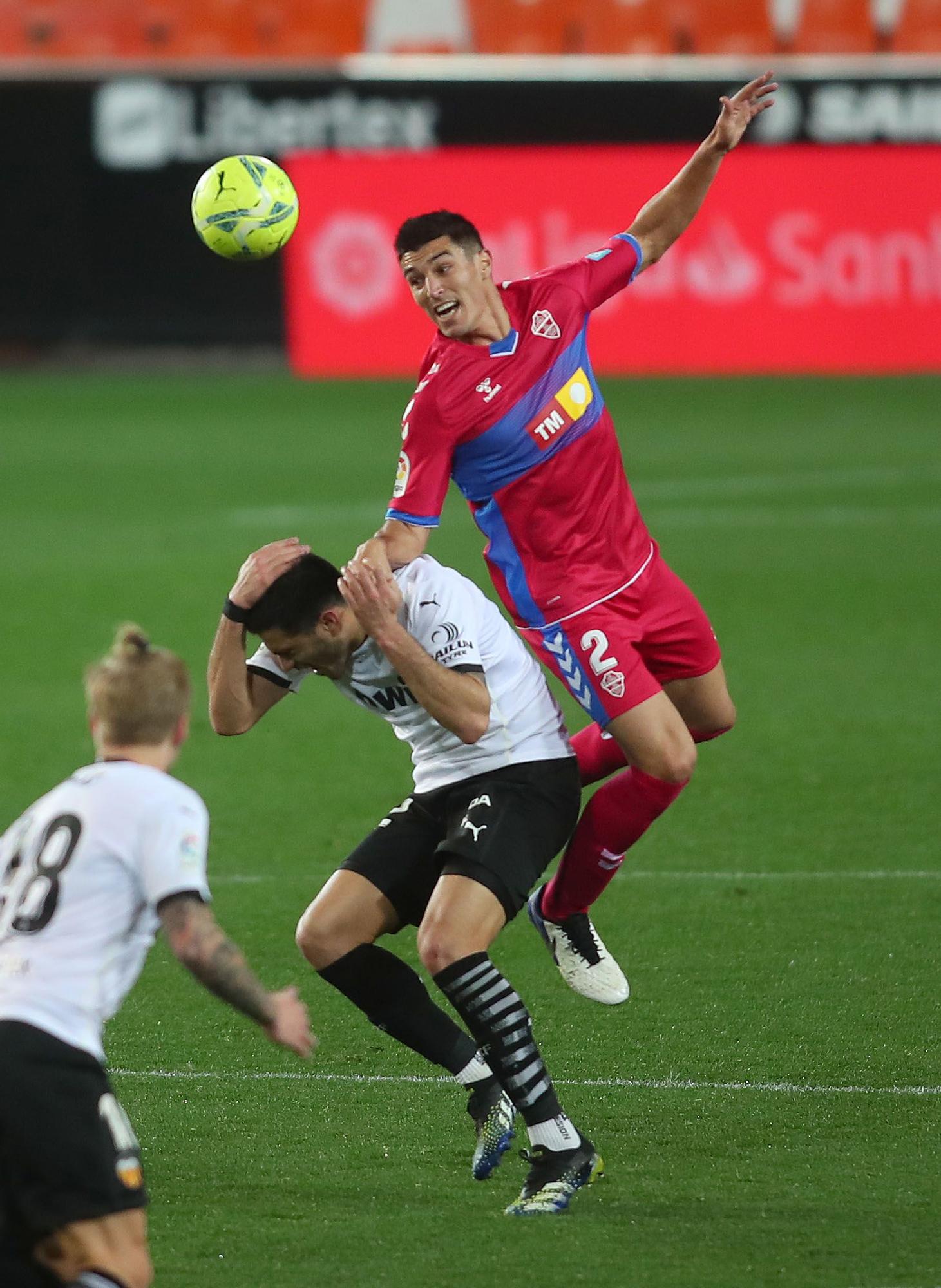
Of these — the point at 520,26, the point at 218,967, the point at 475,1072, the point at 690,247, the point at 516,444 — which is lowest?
the point at 475,1072

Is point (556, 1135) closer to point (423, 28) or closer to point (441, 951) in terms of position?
point (441, 951)

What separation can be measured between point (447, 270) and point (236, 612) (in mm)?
1470

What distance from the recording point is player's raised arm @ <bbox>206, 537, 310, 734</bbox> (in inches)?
194

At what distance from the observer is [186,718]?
3877 mm

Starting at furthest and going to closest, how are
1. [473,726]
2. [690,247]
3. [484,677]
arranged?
[690,247] → [484,677] → [473,726]

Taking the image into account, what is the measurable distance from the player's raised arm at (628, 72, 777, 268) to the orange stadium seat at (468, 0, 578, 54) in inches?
746

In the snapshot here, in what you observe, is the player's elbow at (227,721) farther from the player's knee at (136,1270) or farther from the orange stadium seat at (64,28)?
the orange stadium seat at (64,28)

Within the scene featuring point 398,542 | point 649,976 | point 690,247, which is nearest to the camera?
point 398,542

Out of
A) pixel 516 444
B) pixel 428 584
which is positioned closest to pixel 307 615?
pixel 428 584

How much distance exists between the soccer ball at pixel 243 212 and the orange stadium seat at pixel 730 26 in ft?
63.0

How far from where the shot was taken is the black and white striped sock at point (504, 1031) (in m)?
4.57

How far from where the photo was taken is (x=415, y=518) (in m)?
5.64

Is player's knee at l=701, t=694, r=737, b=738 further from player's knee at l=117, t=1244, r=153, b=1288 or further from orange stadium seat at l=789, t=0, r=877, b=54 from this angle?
orange stadium seat at l=789, t=0, r=877, b=54

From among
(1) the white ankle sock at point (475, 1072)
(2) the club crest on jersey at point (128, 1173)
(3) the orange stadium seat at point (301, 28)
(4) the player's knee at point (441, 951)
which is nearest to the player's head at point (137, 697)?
(2) the club crest on jersey at point (128, 1173)
